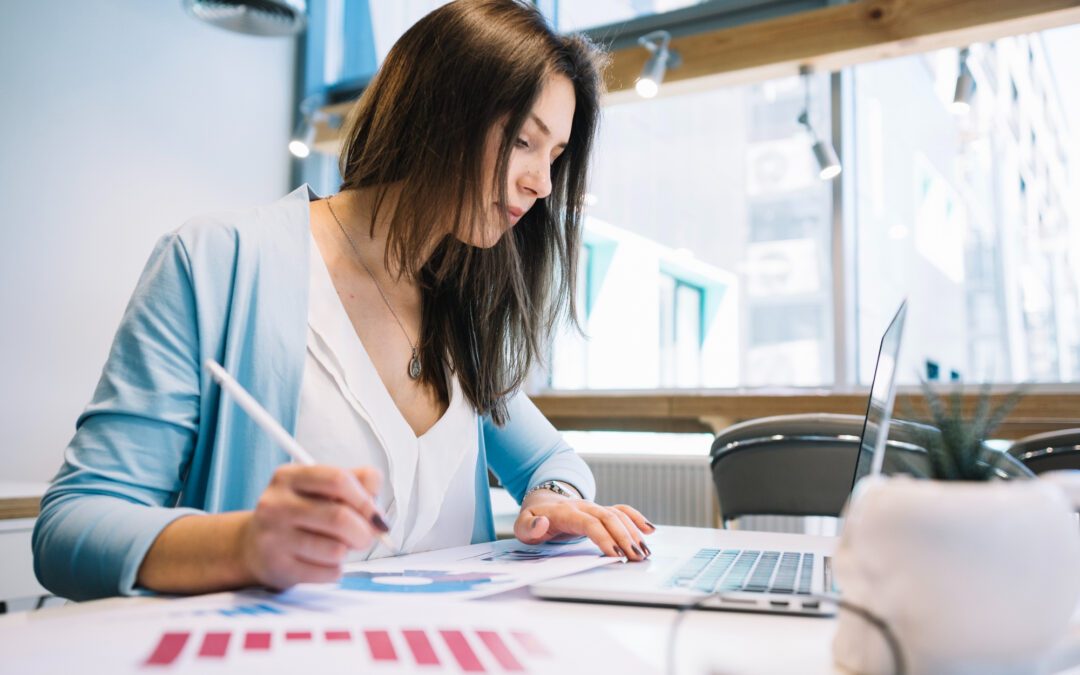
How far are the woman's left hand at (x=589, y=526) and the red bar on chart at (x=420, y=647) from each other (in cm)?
38

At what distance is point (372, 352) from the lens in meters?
1.07

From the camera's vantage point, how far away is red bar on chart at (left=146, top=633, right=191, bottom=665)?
0.41 m

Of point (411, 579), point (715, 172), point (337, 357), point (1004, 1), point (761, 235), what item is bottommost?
point (411, 579)

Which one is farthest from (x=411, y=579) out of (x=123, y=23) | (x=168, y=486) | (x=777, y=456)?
(x=123, y=23)

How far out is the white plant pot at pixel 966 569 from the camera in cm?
37

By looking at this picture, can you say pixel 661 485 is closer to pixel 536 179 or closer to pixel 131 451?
pixel 536 179

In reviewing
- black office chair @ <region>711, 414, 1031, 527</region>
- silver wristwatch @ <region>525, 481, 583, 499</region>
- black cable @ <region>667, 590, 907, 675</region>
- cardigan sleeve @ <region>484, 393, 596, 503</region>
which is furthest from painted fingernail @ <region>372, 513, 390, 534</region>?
black office chair @ <region>711, 414, 1031, 527</region>

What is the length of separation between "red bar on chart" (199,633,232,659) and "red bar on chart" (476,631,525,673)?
0.43 feet

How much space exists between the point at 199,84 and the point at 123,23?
353 millimetres

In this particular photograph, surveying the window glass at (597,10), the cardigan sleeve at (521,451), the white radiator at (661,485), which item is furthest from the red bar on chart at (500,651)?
the window glass at (597,10)

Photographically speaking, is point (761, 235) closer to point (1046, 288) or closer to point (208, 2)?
point (1046, 288)

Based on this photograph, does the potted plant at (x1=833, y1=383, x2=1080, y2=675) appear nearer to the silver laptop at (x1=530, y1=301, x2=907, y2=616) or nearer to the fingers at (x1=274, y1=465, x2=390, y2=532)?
the silver laptop at (x1=530, y1=301, x2=907, y2=616)

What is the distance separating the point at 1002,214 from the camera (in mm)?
2848

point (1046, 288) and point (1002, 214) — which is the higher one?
point (1002, 214)
